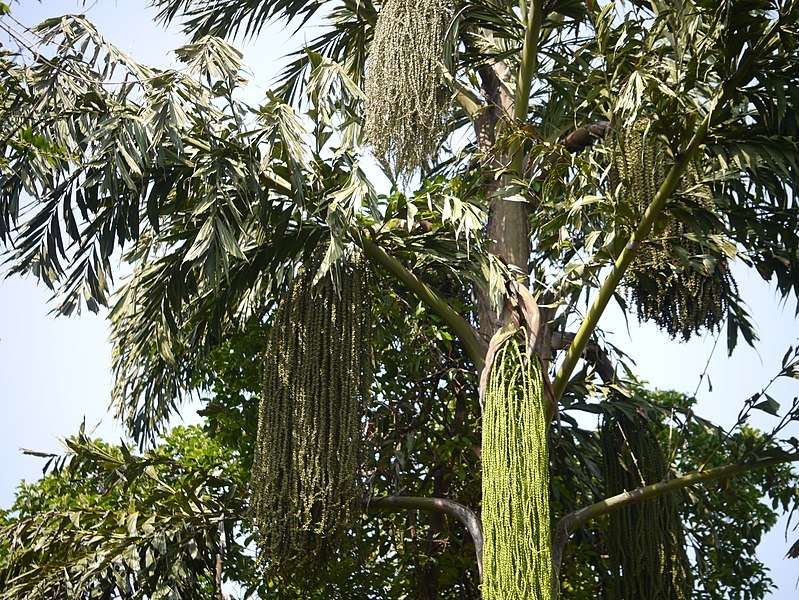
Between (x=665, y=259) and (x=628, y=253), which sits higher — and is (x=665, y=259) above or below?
above

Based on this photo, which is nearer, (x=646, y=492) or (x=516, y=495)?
(x=516, y=495)

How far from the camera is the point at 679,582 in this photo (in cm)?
570

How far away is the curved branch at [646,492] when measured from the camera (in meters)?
5.09

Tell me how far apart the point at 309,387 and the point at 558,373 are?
1.17 metres

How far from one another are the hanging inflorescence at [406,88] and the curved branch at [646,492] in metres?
1.79

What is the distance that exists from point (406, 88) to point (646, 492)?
2.15 m

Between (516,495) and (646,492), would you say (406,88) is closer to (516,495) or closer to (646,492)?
(516,495)

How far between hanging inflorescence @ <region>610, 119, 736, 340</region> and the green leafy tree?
0.01 m

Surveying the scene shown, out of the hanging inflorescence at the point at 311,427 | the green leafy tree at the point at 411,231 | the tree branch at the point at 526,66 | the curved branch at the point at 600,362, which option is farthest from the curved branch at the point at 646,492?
the tree branch at the point at 526,66

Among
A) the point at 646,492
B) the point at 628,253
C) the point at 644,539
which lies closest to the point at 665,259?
the point at 628,253

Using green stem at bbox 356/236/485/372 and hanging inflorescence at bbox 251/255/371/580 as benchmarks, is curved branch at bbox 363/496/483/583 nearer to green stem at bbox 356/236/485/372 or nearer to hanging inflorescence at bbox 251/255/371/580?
hanging inflorescence at bbox 251/255/371/580

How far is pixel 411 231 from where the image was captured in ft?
18.3

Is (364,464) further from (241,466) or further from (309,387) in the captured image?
(241,466)

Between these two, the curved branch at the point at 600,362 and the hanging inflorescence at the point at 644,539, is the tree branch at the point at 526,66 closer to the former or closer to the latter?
the curved branch at the point at 600,362
